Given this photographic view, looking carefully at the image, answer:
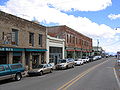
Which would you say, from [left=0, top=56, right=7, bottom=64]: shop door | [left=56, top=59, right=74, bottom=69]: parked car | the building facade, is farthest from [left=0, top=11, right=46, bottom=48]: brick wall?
[left=56, top=59, right=74, bottom=69]: parked car

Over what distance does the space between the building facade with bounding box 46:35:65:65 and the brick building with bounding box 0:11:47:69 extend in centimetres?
231

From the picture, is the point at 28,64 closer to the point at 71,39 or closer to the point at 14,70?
the point at 14,70

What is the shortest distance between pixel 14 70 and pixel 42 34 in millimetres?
15956

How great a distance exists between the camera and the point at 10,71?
15016mm

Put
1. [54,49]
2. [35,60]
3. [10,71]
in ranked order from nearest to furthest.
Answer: [10,71] → [35,60] → [54,49]

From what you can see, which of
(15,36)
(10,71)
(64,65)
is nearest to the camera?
(10,71)

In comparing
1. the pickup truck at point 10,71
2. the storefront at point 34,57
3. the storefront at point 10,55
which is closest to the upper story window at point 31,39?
the storefront at point 34,57

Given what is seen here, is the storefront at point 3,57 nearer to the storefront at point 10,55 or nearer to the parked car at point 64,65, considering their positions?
the storefront at point 10,55

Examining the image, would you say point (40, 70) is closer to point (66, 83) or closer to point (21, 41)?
point (21, 41)

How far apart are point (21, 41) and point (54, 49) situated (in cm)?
1338

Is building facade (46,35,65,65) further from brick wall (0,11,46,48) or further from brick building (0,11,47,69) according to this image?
brick wall (0,11,46,48)

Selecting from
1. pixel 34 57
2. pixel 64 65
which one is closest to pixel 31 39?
pixel 34 57

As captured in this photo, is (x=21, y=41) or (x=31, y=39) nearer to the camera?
(x=21, y=41)

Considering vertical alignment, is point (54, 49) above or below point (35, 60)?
above
